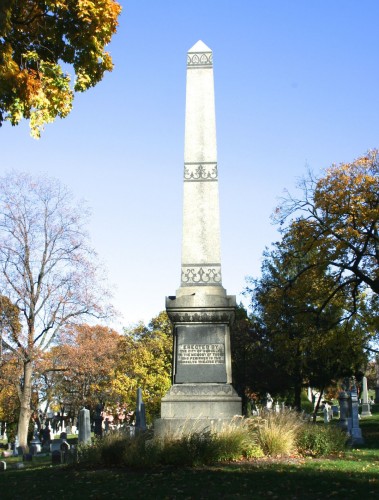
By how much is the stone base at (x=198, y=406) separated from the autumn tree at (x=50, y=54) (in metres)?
6.18

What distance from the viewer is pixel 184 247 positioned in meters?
13.0

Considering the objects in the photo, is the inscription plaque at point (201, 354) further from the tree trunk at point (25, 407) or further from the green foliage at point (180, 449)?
the tree trunk at point (25, 407)

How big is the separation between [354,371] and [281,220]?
1285cm

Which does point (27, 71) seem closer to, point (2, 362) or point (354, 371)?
point (2, 362)

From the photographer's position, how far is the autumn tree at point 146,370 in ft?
125

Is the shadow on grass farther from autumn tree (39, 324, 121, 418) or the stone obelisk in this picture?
autumn tree (39, 324, 121, 418)

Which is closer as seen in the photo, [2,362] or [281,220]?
[281,220]

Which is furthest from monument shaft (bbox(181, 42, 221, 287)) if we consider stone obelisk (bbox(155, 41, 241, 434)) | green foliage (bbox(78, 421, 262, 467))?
green foliage (bbox(78, 421, 262, 467))

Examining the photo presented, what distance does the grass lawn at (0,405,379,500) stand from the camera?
25.0 feet

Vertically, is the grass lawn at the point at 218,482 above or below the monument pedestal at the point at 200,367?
below

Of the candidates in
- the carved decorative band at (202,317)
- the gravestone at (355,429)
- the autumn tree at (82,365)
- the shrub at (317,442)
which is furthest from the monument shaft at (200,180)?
the autumn tree at (82,365)

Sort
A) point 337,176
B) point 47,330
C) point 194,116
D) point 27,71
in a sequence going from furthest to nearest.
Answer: point 47,330
point 337,176
point 194,116
point 27,71

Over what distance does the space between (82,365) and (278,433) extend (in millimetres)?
24098

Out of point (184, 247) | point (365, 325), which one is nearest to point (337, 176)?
point (365, 325)
